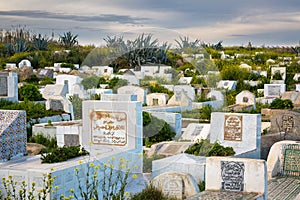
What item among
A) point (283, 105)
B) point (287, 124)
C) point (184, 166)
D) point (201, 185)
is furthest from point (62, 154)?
point (283, 105)

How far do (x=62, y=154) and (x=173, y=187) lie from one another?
5.90 feet

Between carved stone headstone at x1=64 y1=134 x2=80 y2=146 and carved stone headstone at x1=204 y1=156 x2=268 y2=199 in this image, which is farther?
carved stone headstone at x1=64 y1=134 x2=80 y2=146

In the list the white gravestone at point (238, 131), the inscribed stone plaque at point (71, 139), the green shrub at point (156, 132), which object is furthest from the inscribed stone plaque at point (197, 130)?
the inscribed stone plaque at point (71, 139)

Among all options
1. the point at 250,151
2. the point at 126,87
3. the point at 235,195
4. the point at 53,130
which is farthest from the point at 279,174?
the point at 53,130

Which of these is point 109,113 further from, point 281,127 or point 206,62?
point 281,127

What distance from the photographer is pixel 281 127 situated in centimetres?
1159

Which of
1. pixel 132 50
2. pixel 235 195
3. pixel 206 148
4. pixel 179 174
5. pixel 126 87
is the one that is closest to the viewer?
pixel 235 195

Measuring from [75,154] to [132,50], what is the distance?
1.93m

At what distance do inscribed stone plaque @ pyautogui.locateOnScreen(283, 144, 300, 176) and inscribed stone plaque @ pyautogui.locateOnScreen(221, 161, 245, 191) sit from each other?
7.47ft

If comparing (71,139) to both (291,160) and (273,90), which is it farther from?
(273,90)

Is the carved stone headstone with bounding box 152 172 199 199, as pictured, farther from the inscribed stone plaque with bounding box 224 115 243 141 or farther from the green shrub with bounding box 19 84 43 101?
the green shrub with bounding box 19 84 43 101

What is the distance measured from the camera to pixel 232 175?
6.86 meters

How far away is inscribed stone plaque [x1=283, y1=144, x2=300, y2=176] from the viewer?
874cm

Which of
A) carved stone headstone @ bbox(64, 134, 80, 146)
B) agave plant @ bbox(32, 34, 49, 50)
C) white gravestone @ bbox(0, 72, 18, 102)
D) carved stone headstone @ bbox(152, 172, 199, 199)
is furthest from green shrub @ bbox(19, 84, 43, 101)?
agave plant @ bbox(32, 34, 49, 50)
